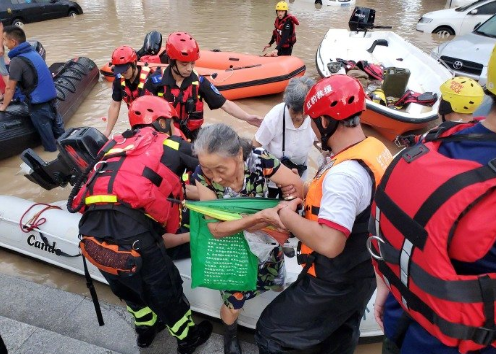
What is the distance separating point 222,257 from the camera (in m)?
2.20

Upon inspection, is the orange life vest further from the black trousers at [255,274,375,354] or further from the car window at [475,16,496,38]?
the car window at [475,16,496,38]

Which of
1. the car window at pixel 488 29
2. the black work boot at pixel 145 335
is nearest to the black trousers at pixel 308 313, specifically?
the black work boot at pixel 145 335

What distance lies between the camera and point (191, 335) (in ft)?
8.46

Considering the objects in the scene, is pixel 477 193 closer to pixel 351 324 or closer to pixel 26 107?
pixel 351 324

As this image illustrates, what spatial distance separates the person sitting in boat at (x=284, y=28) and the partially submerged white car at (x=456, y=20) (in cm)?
570

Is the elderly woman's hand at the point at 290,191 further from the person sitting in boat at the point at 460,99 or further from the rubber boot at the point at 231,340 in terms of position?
the person sitting in boat at the point at 460,99

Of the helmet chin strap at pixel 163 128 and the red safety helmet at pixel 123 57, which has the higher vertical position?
the red safety helmet at pixel 123 57

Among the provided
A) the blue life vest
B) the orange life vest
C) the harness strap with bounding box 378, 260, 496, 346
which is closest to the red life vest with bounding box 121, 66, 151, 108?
the blue life vest

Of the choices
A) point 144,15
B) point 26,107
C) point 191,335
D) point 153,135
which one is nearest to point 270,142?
point 153,135

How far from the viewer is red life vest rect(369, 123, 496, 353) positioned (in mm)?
1058

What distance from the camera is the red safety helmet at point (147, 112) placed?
2.50m

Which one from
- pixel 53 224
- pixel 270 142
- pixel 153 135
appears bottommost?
pixel 53 224

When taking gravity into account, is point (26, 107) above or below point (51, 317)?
above

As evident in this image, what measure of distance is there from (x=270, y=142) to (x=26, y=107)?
398 centimetres
